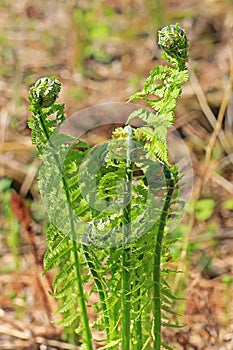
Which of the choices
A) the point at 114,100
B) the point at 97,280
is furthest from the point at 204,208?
the point at 97,280

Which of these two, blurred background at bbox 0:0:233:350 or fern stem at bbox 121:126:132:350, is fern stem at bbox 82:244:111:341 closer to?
fern stem at bbox 121:126:132:350

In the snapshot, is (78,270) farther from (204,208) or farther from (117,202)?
(204,208)

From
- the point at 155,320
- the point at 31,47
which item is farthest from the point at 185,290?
the point at 31,47

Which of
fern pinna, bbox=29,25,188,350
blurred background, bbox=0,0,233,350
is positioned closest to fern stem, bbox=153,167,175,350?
fern pinna, bbox=29,25,188,350

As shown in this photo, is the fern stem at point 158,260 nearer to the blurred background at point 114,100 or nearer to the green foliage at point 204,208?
the blurred background at point 114,100

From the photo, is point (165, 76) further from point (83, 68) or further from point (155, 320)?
point (83, 68)

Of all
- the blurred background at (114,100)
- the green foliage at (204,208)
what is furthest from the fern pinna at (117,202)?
the green foliage at (204,208)
